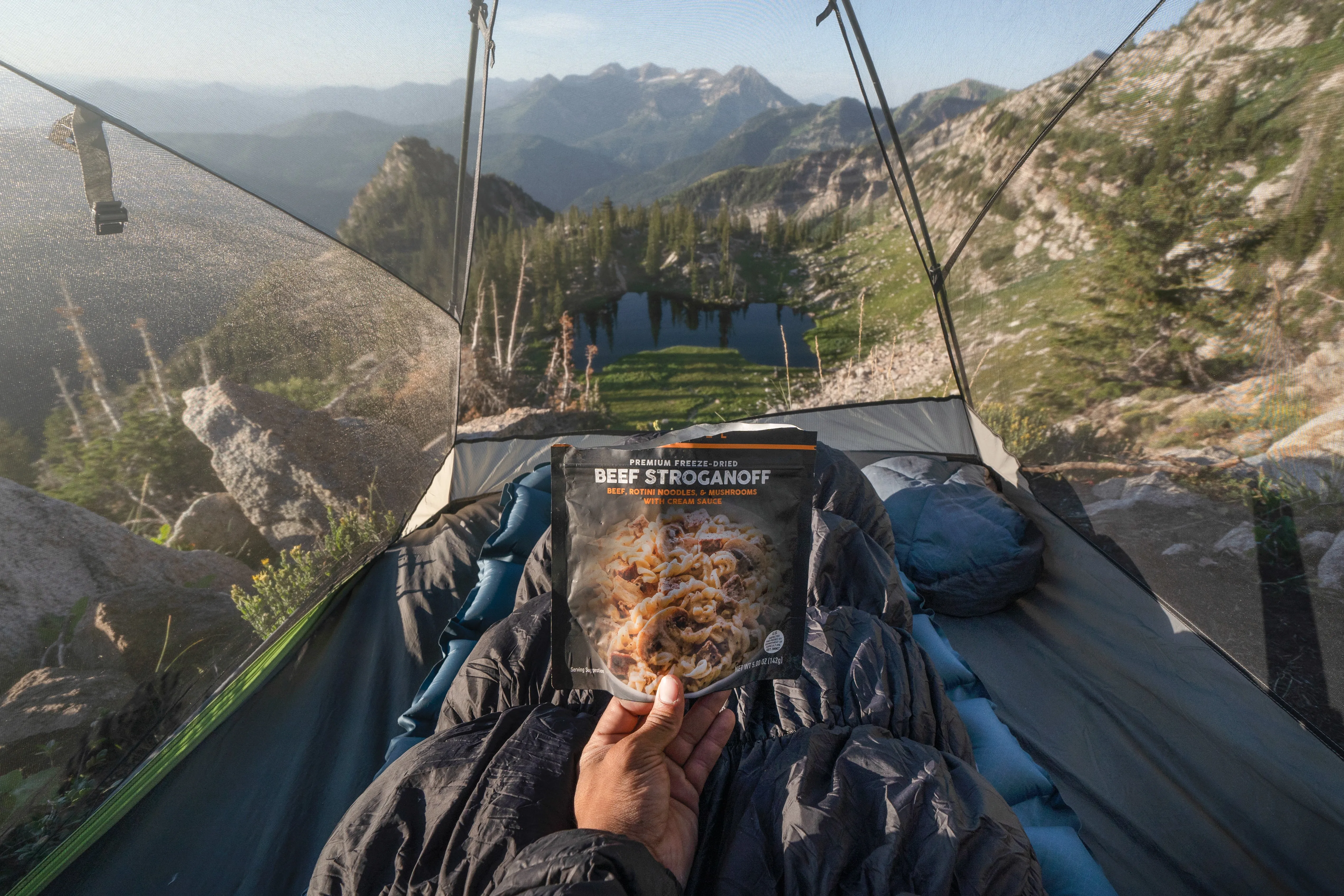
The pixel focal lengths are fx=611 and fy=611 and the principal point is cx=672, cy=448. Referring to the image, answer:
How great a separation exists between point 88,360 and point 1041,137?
9.29 feet

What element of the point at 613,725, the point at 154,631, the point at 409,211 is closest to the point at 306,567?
the point at 154,631

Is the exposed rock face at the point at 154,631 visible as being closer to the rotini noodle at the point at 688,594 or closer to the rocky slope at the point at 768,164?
the rotini noodle at the point at 688,594

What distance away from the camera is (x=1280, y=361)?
55.0 inches

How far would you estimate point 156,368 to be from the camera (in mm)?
1380

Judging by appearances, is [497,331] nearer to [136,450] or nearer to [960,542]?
[136,450]

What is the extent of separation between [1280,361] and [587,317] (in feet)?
8.41

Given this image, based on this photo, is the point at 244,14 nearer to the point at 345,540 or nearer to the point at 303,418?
the point at 303,418

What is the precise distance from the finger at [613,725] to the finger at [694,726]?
0.07m

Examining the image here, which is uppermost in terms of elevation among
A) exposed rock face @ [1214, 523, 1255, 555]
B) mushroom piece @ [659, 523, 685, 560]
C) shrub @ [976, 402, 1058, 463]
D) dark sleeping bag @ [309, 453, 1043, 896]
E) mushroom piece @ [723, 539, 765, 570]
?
shrub @ [976, 402, 1058, 463]

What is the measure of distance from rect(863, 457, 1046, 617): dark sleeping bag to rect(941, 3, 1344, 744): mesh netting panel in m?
0.21

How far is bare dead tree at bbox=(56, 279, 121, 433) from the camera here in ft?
4.00

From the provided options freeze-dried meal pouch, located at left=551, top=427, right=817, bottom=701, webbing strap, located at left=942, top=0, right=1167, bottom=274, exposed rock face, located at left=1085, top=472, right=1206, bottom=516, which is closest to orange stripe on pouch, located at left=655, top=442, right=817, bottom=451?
freeze-dried meal pouch, located at left=551, top=427, right=817, bottom=701

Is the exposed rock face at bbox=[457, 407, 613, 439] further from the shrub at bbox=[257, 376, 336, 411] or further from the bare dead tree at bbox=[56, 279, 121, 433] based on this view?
Result: the bare dead tree at bbox=[56, 279, 121, 433]

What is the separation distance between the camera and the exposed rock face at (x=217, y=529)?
4.61 feet
